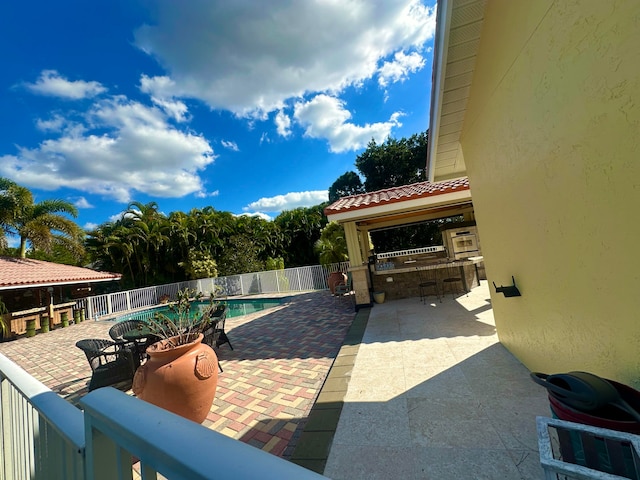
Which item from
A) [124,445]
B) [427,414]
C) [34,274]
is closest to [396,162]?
[427,414]

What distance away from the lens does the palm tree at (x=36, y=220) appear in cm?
1322

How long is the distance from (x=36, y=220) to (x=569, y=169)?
21.1 meters

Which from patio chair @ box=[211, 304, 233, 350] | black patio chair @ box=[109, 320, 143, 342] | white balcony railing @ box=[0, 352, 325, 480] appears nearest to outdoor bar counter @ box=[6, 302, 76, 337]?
black patio chair @ box=[109, 320, 143, 342]

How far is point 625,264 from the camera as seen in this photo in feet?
5.93

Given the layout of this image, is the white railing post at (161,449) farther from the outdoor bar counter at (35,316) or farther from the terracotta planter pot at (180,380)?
the outdoor bar counter at (35,316)

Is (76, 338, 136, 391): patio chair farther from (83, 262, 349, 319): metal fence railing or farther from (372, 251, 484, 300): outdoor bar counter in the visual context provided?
(83, 262, 349, 319): metal fence railing

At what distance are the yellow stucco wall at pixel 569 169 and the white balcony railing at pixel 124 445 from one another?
252 centimetres

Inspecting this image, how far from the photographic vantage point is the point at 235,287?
60.4 feet

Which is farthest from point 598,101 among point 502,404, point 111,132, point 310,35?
point 111,132

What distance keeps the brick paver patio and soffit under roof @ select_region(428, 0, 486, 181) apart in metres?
4.83

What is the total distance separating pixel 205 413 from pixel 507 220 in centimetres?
488

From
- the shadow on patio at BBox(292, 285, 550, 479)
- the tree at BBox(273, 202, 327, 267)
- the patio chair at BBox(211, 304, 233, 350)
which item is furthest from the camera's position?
the tree at BBox(273, 202, 327, 267)

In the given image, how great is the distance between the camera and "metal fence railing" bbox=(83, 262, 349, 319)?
15.6 metres

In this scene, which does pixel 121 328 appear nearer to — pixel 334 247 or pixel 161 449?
pixel 161 449
